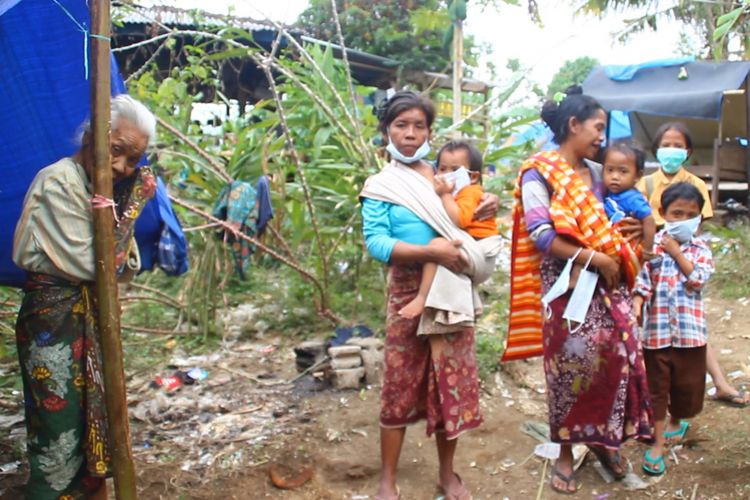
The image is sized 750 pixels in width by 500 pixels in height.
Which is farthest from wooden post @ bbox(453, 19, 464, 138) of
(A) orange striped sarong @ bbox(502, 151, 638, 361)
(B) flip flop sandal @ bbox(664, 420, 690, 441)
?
(B) flip flop sandal @ bbox(664, 420, 690, 441)

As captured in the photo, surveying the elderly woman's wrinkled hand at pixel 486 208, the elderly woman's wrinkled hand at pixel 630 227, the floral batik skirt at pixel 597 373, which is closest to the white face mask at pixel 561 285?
the floral batik skirt at pixel 597 373

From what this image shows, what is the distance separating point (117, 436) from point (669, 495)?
7.24 feet

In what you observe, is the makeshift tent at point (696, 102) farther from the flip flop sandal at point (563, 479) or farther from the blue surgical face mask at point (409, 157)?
the blue surgical face mask at point (409, 157)

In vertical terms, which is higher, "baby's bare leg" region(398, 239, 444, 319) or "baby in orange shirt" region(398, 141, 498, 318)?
"baby in orange shirt" region(398, 141, 498, 318)

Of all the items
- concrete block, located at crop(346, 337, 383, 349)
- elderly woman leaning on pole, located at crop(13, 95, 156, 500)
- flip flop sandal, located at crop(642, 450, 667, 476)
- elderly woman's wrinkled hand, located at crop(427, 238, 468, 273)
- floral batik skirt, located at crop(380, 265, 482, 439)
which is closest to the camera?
elderly woman leaning on pole, located at crop(13, 95, 156, 500)

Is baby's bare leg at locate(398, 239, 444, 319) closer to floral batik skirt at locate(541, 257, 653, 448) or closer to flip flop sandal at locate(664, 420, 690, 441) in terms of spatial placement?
floral batik skirt at locate(541, 257, 653, 448)

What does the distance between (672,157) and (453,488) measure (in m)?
1.98

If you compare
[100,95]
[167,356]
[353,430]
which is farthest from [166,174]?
[100,95]

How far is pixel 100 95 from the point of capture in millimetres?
1672

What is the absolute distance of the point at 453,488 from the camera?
2.64 metres

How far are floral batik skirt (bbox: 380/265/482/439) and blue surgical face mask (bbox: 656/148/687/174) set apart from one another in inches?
60.7

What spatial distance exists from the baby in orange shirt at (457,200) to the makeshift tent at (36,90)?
1286mm

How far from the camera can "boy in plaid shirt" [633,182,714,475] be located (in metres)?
2.86

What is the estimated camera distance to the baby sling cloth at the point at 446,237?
7.82ft
